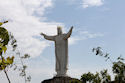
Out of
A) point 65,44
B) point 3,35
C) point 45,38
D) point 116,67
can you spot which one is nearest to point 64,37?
point 65,44

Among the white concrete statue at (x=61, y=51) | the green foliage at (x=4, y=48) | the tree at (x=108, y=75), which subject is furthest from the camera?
the white concrete statue at (x=61, y=51)

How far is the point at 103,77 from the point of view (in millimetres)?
7918

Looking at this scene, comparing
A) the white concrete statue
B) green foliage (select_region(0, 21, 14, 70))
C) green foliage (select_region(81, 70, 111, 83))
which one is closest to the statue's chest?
the white concrete statue

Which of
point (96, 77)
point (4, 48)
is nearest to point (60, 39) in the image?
point (96, 77)

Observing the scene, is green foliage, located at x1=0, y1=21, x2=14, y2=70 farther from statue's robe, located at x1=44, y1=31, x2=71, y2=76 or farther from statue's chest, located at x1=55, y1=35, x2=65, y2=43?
statue's chest, located at x1=55, y1=35, x2=65, y2=43

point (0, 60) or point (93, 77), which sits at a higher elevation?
point (0, 60)

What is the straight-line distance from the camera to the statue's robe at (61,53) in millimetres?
15070

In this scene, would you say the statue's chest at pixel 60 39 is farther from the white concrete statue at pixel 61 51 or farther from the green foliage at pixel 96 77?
the green foliage at pixel 96 77

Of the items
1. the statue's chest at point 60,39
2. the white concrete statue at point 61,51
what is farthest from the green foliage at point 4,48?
the statue's chest at point 60,39

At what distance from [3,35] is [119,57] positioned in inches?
230

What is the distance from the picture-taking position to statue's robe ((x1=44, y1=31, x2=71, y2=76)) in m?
15.1

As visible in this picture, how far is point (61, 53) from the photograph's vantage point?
1530 centimetres

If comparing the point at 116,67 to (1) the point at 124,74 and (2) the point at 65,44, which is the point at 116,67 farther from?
(2) the point at 65,44

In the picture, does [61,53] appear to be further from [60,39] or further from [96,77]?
[96,77]
